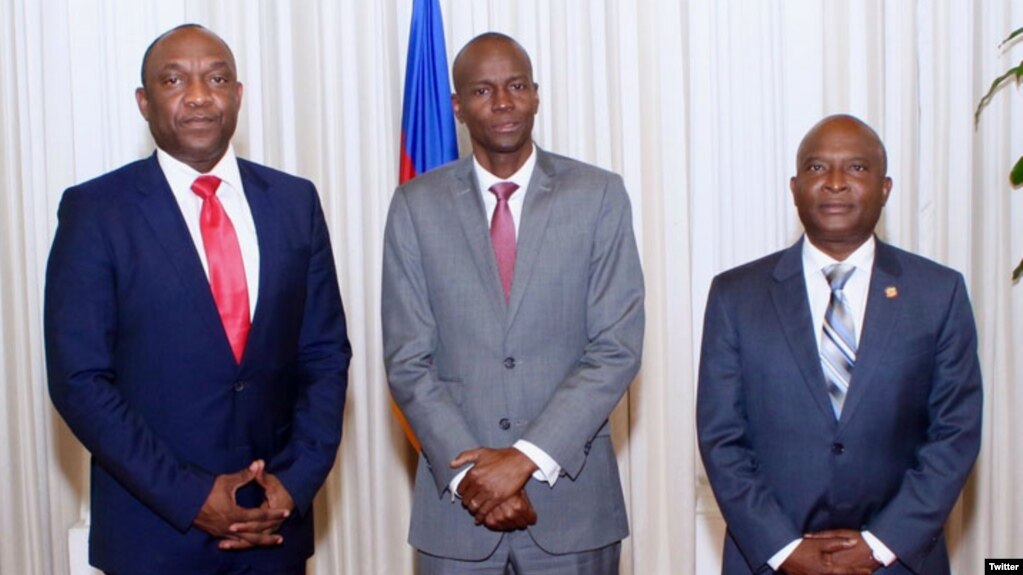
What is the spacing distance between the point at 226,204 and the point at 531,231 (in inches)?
29.0

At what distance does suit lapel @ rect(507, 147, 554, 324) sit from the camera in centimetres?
323

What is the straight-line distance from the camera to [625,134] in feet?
16.2

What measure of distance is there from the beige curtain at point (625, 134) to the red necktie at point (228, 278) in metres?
1.81

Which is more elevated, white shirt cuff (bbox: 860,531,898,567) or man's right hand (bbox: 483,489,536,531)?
man's right hand (bbox: 483,489,536,531)

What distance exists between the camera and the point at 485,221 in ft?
10.9

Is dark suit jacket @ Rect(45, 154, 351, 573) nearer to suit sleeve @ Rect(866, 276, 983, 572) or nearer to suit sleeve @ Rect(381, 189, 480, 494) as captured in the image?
suit sleeve @ Rect(381, 189, 480, 494)

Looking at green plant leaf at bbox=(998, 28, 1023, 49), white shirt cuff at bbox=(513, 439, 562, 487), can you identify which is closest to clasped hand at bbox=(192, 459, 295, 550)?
white shirt cuff at bbox=(513, 439, 562, 487)

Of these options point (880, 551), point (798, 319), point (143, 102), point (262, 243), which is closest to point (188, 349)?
point (262, 243)

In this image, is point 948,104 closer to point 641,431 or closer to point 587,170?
point 641,431

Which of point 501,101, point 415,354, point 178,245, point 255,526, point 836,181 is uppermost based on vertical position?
point 501,101

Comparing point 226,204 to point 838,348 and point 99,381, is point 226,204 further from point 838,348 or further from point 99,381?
point 838,348

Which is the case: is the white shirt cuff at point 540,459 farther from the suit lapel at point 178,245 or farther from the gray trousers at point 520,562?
the suit lapel at point 178,245

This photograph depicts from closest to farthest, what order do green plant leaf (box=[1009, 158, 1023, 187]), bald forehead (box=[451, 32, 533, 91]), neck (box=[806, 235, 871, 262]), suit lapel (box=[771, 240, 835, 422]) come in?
1. suit lapel (box=[771, 240, 835, 422])
2. neck (box=[806, 235, 871, 262])
3. bald forehead (box=[451, 32, 533, 91])
4. green plant leaf (box=[1009, 158, 1023, 187])

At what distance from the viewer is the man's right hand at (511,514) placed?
3.11 meters
